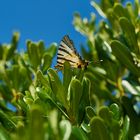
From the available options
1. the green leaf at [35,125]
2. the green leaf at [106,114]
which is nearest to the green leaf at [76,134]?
the green leaf at [106,114]

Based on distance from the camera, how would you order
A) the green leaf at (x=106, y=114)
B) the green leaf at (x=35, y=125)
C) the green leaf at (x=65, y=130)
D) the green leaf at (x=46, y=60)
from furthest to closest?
1. the green leaf at (x=46, y=60)
2. the green leaf at (x=106, y=114)
3. the green leaf at (x=65, y=130)
4. the green leaf at (x=35, y=125)

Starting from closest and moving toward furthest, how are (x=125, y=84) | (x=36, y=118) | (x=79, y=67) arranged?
(x=36, y=118), (x=79, y=67), (x=125, y=84)

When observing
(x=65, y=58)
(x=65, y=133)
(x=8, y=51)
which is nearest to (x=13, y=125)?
(x=65, y=58)

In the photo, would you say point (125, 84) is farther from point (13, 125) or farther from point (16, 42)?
point (16, 42)

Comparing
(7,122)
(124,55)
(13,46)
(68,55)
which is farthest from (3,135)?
(13,46)

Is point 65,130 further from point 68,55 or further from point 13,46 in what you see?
point 13,46

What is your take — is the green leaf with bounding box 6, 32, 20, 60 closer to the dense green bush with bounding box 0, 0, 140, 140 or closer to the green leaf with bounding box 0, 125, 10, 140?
the dense green bush with bounding box 0, 0, 140, 140

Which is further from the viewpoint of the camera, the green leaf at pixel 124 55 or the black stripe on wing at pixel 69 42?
the green leaf at pixel 124 55

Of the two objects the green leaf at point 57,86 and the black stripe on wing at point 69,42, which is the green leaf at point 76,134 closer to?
the green leaf at point 57,86
